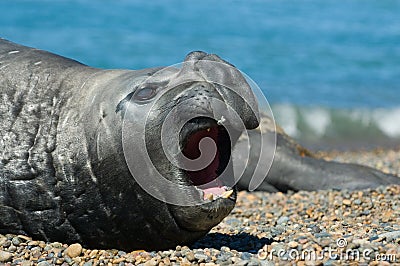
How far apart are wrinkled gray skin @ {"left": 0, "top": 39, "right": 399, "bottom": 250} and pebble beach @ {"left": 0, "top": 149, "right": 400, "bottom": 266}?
108 mm

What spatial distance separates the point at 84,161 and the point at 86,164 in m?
0.02

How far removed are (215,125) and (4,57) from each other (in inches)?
69.8

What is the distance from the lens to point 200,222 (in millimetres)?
4191

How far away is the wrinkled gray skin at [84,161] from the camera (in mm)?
4141

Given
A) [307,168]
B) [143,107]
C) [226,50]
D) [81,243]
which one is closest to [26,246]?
[81,243]

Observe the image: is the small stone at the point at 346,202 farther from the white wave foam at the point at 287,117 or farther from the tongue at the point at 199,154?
the white wave foam at the point at 287,117

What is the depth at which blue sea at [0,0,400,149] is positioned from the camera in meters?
14.4

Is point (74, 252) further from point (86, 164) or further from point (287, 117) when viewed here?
point (287, 117)

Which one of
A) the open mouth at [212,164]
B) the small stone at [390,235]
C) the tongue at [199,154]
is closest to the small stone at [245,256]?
the open mouth at [212,164]

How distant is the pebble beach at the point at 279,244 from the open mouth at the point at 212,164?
39cm

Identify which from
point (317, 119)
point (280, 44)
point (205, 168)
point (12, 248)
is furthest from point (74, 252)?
point (280, 44)

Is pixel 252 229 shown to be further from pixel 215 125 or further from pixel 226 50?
pixel 226 50

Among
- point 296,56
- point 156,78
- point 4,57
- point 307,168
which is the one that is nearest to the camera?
point 156,78

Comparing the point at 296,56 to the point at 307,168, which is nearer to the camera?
the point at 307,168
